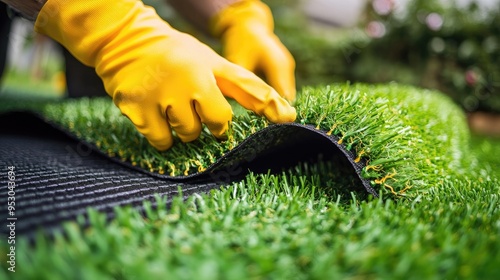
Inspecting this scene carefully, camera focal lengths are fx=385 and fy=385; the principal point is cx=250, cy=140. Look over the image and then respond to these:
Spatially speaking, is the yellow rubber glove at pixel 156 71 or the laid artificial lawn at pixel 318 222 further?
the yellow rubber glove at pixel 156 71

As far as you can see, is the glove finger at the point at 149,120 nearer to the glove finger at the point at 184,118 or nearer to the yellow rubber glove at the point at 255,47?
the glove finger at the point at 184,118

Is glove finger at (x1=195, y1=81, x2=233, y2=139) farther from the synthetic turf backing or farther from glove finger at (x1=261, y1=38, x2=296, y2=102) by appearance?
glove finger at (x1=261, y1=38, x2=296, y2=102)

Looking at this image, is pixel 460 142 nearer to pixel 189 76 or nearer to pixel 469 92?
pixel 189 76

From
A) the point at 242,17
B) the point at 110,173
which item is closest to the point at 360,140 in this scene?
the point at 110,173

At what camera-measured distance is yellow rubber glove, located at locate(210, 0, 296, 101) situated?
1949 millimetres

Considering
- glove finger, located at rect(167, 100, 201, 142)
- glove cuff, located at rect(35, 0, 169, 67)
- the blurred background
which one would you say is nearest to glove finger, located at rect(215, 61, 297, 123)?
glove finger, located at rect(167, 100, 201, 142)

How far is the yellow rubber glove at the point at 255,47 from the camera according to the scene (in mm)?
1949

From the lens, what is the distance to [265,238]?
677 mm

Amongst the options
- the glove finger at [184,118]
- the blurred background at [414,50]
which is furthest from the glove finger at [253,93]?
the blurred background at [414,50]

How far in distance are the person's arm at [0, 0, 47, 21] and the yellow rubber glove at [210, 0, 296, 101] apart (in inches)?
36.8

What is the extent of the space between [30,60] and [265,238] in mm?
8197

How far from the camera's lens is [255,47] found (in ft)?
6.40

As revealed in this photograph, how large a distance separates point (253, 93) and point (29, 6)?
0.76 m

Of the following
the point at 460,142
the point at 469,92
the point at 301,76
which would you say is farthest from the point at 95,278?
the point at 301,76
